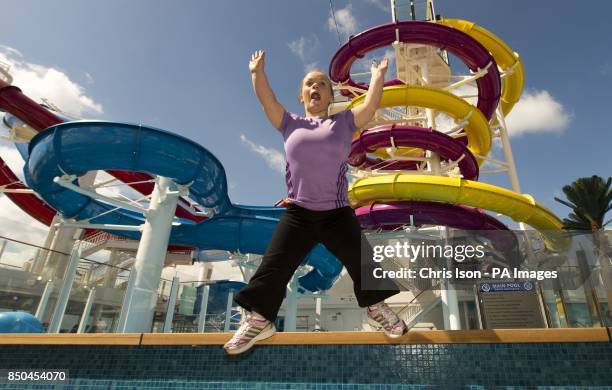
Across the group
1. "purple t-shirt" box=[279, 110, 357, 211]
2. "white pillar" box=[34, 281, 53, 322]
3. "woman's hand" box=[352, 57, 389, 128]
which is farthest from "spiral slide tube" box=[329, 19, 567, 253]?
"purple t-shirt" box=[279, 110, 357, 211]

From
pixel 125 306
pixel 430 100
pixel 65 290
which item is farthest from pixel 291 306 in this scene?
pixel 430 100

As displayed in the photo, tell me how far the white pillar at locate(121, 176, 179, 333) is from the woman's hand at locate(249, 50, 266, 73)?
5518mm

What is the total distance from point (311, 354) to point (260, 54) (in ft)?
5.91

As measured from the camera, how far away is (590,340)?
180 centimetres

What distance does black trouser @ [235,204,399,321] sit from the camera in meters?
1.98

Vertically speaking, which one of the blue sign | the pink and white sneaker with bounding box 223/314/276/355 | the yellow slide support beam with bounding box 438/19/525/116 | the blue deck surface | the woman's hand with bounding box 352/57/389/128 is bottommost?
the blue deck surface

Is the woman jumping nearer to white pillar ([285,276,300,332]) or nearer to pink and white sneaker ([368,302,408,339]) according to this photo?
pink and white sneaker ([368,302,408,339])

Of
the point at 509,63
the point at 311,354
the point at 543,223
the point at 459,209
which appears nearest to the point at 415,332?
the point at 311,354

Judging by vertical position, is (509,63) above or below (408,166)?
above

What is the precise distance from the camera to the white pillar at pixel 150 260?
618 centimetres

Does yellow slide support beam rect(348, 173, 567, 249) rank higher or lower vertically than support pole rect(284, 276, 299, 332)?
higher

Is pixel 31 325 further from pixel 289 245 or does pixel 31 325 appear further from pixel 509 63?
pixel 509 63

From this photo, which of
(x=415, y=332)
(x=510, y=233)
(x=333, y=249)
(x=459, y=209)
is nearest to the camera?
(x=415, y=332)

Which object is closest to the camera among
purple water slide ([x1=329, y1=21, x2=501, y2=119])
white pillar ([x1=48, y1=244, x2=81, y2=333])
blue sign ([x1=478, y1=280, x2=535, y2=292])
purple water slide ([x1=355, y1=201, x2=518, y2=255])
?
white pillar ([x1=48, y1=244, x2=81, y2=333])
